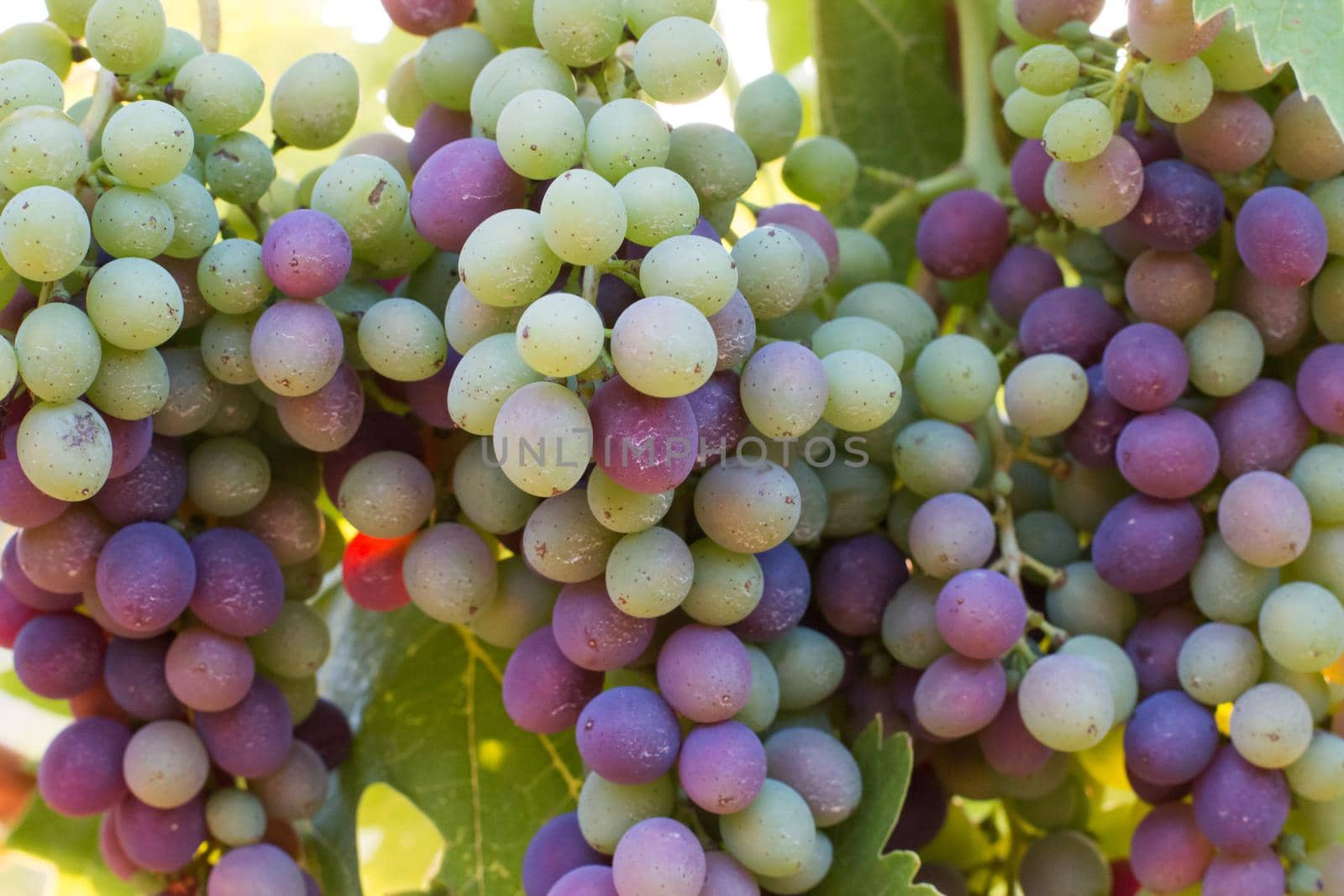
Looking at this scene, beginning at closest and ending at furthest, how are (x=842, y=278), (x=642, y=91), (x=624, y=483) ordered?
(x=624, y=483) < (x=642, y=91) < (x=842, y=278)

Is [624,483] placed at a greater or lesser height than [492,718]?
greater

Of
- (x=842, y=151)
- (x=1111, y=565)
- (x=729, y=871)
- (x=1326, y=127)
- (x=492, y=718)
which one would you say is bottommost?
(x=492, y=718)

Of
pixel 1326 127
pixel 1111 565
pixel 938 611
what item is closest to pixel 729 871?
pixel 938 611

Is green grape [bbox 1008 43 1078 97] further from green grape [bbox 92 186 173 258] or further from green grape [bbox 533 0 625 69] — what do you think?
green grape [bbox 92 186 173 258]

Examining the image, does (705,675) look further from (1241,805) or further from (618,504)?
(1241,805)

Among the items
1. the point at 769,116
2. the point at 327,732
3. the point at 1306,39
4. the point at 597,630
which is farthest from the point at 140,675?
the point at 1306,39

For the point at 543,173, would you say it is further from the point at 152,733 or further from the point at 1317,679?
the point at 1317,679

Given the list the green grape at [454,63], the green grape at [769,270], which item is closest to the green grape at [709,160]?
the green grape at [769,270]

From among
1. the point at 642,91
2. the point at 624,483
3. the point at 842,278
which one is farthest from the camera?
the point at 842,278
